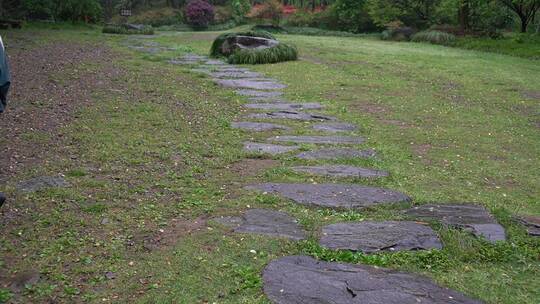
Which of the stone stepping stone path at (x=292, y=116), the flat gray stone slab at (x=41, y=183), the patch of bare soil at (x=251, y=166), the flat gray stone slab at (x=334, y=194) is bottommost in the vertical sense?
the flat gray stone slab at (x=334, y=194)

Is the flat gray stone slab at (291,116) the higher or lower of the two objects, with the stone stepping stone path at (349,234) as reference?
higher

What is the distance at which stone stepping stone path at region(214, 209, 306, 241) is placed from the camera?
10.7 feet

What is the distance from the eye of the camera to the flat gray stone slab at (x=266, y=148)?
514 centimetres

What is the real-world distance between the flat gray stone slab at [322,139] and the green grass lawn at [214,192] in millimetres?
150

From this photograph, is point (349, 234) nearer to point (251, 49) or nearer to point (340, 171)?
point (340, 171)

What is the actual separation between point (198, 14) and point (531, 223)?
26195mm

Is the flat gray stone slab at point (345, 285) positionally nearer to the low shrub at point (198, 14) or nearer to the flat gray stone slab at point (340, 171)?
the flat gray stone slab at point (340, 171)

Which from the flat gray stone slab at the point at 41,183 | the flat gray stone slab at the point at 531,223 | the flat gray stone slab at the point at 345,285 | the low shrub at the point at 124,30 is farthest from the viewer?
the low shrub at the point at 124,30

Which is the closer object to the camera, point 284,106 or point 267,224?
point 267,224

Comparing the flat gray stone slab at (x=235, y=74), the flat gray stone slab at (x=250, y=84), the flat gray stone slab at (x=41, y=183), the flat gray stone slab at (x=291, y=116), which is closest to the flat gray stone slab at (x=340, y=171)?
the flat gray stone slab at (x=41, y=183)

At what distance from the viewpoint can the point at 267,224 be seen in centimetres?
340

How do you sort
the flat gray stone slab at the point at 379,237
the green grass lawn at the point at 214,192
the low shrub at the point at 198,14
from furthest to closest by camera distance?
1. the low shrub at the point at 198,14
2. the flat gray stone slab at the point at 379,237
3. the green grass lawn at the point at 214,192

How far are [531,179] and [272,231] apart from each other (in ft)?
8.82

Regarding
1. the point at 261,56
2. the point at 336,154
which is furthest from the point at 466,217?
the point at 261,56
